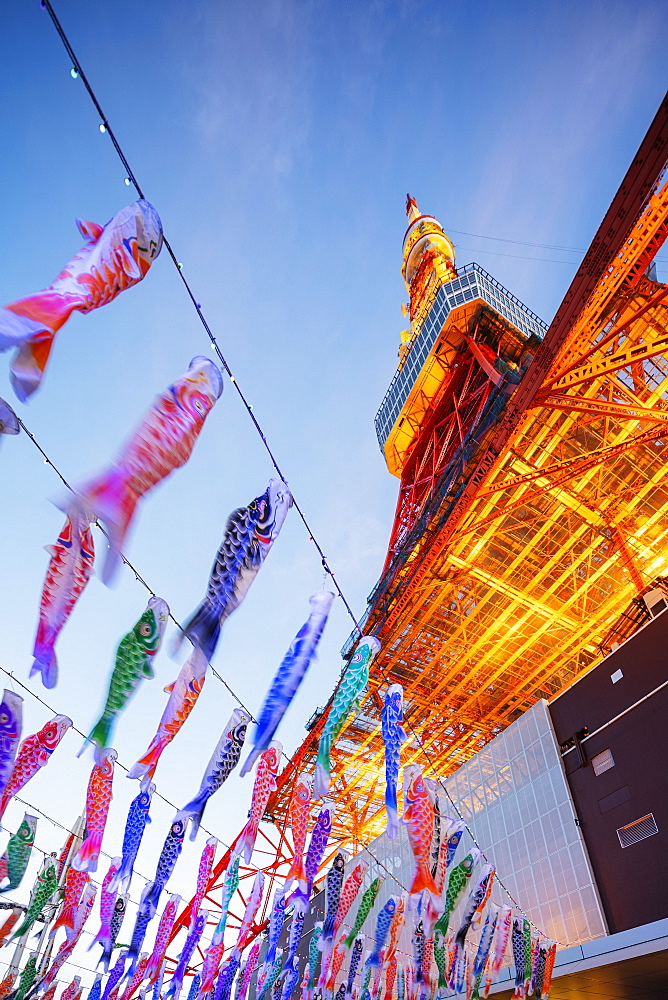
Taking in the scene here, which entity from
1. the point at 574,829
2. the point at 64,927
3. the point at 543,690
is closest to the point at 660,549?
the point at 543,690

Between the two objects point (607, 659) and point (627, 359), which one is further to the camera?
A: point (607, 659)

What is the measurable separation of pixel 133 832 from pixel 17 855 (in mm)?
2653

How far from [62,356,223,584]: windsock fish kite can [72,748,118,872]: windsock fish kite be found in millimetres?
5637

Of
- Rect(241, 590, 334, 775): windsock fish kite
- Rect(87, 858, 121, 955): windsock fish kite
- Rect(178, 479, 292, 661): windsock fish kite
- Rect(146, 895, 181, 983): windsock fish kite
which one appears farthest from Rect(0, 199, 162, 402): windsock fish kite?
Rect(146, 895, 181, 983): windsock fish kite

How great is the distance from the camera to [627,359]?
1336 centimetres

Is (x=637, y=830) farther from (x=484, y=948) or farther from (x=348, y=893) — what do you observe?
(x=348, y=893)

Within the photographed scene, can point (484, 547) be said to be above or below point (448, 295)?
below

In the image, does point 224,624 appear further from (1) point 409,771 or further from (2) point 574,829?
(2) point 574,829

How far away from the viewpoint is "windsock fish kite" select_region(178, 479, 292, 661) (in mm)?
6344

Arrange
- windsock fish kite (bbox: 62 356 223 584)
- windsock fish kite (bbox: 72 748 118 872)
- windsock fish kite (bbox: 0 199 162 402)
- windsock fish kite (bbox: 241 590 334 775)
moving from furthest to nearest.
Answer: windsock fish kite (bbox: 72 748 118 872), windsock fish kite (bbox: 241 590 334 775), windsock fish kite (bbox: 62 356 223 584), windsock fish kite (bbox: 0 199 162 402)

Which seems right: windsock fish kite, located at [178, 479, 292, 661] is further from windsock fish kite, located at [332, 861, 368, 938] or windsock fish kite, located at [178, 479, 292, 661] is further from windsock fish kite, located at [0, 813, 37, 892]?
windsock fish kite, located at [332, 861, 368, 938]

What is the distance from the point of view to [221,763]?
9680 mm

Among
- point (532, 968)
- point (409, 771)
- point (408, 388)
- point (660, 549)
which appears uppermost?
point (408, 388)

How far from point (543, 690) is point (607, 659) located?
7.74 meters
